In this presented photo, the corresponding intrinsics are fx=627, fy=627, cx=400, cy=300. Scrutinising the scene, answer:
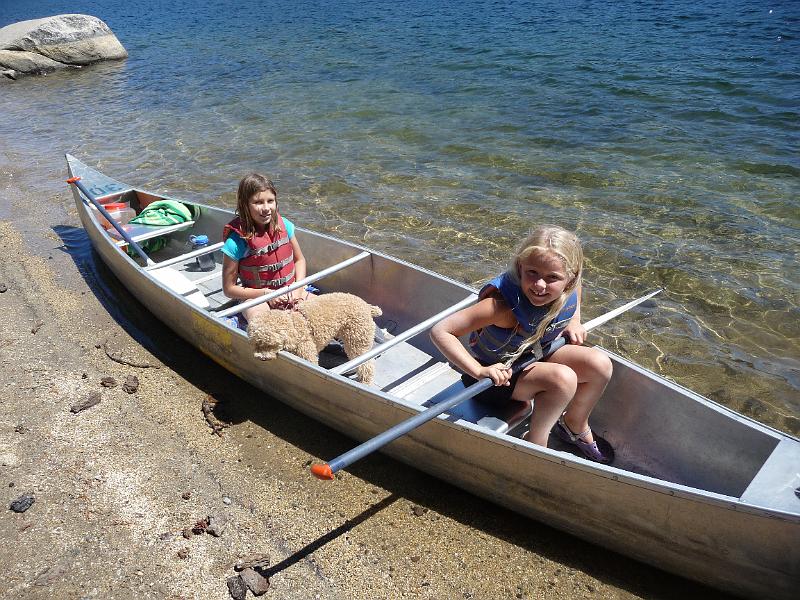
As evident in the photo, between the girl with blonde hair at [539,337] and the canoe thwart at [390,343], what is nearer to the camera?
the girl with blonde hair at [539,337]

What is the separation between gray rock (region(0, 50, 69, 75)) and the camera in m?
20.7

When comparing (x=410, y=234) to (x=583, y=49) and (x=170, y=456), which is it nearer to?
(x=170, y=456)

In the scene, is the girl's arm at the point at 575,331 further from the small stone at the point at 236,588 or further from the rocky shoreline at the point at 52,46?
the rocky shoreline at the point at 52,46

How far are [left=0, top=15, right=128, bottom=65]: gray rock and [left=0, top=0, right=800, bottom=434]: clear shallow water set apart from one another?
33.1 inches

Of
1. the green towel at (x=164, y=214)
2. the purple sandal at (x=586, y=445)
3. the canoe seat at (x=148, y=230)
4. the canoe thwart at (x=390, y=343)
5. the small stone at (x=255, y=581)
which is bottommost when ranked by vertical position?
the small stone at (x=255, y=581)

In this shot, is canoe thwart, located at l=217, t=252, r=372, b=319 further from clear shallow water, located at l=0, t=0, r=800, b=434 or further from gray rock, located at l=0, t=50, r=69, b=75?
gray rock, located at l=0, t=50, r=69, b=75

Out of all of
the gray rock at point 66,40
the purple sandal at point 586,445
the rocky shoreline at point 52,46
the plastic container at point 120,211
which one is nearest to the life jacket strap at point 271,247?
the purple sandal at point 586,445

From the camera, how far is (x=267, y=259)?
543 centimetres

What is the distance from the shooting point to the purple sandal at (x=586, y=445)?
14.1 ft

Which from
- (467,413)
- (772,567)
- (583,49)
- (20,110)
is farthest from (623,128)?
(20,110)

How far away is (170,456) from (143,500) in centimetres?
47

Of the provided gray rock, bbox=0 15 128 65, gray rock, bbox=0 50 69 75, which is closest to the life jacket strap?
gray rock, bbox=0 50 69 75

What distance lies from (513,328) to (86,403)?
3.72 metres

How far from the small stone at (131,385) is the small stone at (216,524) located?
5.83ft
